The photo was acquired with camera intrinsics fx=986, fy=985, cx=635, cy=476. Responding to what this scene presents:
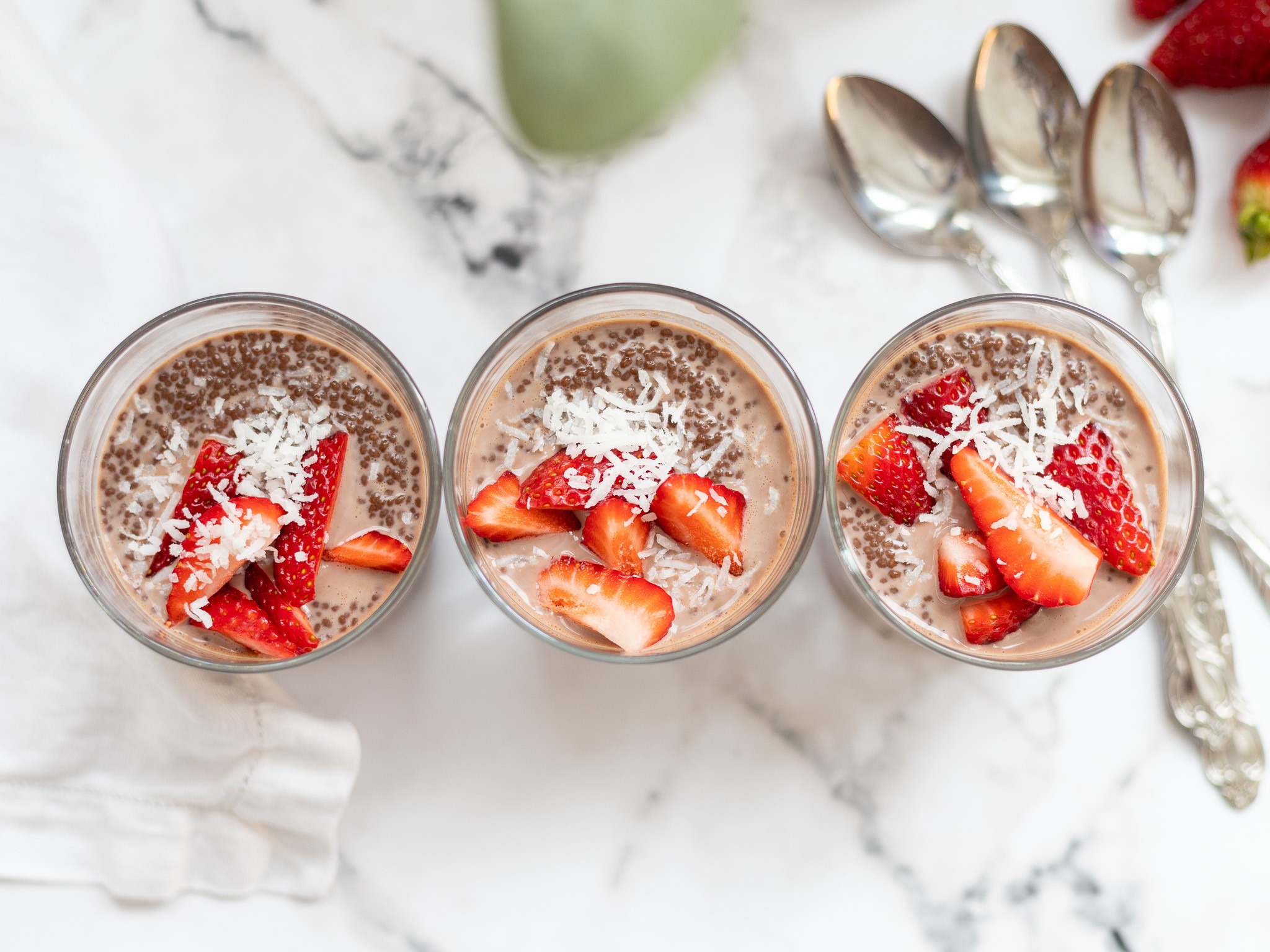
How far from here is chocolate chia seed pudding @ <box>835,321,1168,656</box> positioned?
5.35ft

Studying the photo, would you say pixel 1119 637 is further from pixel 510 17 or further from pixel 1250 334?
pixel 510 17

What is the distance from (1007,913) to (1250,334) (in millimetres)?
1280

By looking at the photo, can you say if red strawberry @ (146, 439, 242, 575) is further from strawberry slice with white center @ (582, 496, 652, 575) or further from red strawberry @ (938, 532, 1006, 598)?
red strawberry @ (938, 532, 1006, 598)

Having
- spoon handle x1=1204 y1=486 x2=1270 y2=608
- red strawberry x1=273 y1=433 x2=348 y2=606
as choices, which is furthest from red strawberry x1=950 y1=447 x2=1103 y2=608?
red strawberry x1=273 y1=433 x2=348 y2=606

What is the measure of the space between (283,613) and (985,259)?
4.91 feet

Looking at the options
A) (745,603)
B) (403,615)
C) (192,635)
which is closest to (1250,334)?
(745,603)

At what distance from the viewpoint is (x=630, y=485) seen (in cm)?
162

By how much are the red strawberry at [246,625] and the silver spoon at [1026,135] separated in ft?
5.24

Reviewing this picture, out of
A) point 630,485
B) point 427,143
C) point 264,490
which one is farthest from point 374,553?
point 427,143

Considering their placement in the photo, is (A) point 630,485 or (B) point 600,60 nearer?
(A) point 630,485

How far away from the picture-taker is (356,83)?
79.0 inches

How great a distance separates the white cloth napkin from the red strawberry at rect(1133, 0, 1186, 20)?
2.02 meters

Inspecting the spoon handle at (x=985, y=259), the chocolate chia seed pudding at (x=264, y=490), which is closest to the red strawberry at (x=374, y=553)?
the chocolate chia seed pudding at (x=264, y=490)

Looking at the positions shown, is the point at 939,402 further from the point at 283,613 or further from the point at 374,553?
the point at 283,613
